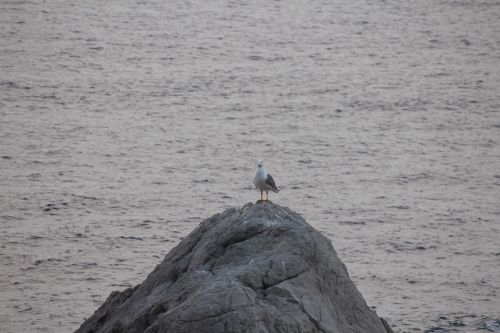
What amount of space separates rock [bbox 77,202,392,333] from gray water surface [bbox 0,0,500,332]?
19.7 ft

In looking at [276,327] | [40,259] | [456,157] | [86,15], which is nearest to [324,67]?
[456,157]

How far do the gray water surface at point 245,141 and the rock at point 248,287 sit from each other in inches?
237

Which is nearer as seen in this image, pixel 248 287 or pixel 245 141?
pixel 248 287

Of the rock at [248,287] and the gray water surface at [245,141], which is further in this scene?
the gray water surface at [245,141]

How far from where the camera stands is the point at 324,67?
3278 centimetres

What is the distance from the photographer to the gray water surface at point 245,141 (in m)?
19.8

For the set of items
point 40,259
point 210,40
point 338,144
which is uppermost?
point 210,40

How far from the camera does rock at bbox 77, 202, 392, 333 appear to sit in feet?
32.7

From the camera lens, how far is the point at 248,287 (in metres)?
10.4

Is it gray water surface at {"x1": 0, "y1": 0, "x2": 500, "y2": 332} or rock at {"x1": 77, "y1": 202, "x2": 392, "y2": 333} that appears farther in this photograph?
gray water surface at {"x1": 0, "y1": 0, "x2": 500, "y2": 332}

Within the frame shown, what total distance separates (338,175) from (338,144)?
206 centimetres

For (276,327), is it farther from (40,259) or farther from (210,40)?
(210,40)

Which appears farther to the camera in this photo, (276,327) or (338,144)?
(338,144)

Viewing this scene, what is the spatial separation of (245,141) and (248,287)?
16.2m
